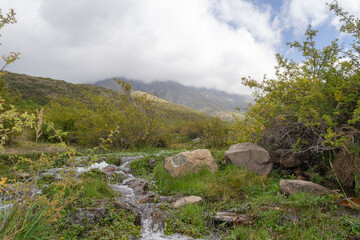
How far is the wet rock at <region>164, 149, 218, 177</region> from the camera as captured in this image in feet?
26.0

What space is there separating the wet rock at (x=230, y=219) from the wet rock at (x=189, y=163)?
2990 mm

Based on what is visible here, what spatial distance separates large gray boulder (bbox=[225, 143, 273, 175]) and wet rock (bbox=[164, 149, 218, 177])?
0.84m

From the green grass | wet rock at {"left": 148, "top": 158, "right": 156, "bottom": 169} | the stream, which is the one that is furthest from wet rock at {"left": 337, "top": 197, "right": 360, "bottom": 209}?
wet rock at {"left": 148, "top": 158, "right": 156, "bottom": 169}

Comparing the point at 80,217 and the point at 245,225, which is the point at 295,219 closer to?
the point at 245,225

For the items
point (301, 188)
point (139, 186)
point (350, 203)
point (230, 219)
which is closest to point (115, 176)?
point (139, 186)

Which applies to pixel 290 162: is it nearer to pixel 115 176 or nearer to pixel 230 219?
pixel 230 219

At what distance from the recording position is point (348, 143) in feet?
20.6

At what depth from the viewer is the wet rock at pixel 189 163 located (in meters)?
7.92

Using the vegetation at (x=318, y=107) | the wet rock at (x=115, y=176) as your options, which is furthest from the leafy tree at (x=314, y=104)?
the wet rock at (x=115, y=176)

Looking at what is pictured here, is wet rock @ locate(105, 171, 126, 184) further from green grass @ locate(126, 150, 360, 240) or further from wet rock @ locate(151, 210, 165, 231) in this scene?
wet rock @ locate(151, 210, 165, 231)

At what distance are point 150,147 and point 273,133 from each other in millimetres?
9418

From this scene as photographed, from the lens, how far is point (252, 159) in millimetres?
8016

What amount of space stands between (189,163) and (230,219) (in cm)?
342

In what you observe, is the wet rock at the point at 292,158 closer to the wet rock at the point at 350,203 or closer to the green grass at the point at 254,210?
the green grass at the point at 254,210
